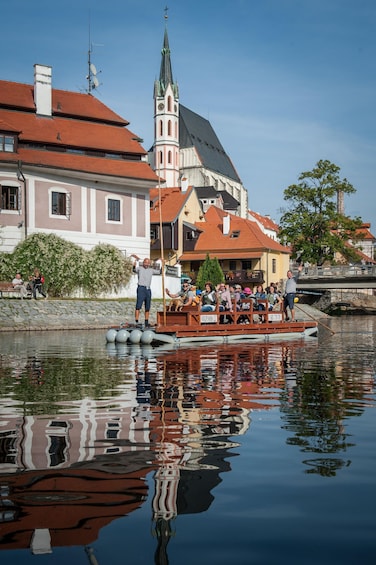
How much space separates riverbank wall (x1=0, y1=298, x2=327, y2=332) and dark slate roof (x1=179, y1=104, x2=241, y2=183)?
83.1 meters

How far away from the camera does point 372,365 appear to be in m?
14.8

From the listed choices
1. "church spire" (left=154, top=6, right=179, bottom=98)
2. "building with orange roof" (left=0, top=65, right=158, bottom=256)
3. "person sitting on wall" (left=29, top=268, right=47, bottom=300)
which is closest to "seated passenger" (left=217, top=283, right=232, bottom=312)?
"person sitting on wall" (left=29, top=268, right=47, bottom=300)

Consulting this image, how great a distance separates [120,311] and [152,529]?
36.2m

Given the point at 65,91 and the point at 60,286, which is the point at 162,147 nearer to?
the point at 65,91

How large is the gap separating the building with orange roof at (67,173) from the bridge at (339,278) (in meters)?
26.2

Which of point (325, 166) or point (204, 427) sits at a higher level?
point (325, 166)

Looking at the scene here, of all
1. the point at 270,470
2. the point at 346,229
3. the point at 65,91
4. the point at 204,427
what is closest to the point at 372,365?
the point at 204,427

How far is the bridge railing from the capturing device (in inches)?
2749

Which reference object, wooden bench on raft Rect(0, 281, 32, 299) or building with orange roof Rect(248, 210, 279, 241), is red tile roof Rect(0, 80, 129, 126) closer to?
wooden bench on raft Rect(0, 281, 32, 299)

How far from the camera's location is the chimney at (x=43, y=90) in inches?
1911

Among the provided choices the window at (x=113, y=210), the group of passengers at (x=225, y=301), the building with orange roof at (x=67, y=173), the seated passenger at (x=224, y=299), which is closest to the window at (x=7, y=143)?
the building with orange roof at (x=67, y=173)

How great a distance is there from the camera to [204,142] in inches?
4975

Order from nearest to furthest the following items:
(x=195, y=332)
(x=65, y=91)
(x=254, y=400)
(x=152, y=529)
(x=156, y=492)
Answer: (x=152, y=529) < (x=156, y=492) < (x=254, y=400) < (x=195, y=332) < (x=65, y=91)

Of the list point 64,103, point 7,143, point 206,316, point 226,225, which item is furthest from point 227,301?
point 226,225
